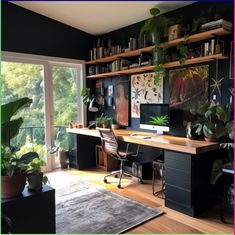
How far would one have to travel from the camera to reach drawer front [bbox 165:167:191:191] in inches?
106

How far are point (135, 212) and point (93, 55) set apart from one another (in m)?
3.19

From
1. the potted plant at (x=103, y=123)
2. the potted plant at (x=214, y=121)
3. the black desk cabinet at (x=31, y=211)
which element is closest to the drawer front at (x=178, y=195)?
the potted plant at (x=214, y=121)

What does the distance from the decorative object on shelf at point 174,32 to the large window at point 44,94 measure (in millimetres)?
2148

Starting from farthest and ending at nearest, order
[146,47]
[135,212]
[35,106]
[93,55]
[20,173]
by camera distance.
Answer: [93,55] < [35,106] < [146,47] < [135,212] < [20,173]

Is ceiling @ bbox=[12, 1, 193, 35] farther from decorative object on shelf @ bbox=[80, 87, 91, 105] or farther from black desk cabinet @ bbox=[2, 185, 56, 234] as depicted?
black desk cabinet @ bbox=[2, 185, 56, 234]

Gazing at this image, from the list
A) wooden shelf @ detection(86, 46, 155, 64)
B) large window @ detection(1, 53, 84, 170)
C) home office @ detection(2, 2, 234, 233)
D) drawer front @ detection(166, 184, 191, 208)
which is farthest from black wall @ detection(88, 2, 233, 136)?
large window @ detection(1, 53, 84, 170)

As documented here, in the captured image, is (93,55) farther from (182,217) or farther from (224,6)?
(182,217)

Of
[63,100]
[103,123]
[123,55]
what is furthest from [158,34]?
[63,100]

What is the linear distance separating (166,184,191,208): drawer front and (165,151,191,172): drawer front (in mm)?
253

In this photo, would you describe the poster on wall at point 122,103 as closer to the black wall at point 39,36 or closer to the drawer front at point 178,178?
the black wall at point 39,36

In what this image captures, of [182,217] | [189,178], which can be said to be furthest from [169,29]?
[182,217]

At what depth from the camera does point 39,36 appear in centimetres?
436

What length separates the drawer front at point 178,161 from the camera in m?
2.70

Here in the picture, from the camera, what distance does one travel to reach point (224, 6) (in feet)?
10.1
